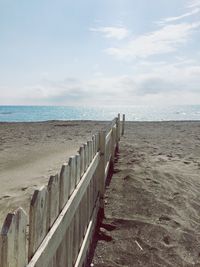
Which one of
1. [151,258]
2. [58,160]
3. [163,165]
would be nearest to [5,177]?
[58,160]

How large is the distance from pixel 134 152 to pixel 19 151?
391 centimetres

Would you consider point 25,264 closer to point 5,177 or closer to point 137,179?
point 137,179

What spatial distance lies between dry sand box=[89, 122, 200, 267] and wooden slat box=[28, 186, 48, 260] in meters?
2.21

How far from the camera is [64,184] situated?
2781 millimetres

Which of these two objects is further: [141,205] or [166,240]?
[141,205]

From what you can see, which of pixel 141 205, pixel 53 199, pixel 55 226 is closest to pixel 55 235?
pixel 55 226

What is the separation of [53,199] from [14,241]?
805 millimetres

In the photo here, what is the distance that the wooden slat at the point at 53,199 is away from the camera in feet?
7.55

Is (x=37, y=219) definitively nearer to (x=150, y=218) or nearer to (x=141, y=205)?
(x=150, y=218)

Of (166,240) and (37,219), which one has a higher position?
(37,219)

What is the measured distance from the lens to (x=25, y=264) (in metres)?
1.77

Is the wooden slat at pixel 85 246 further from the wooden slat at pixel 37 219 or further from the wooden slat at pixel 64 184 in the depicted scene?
the wooden slat at pixel 37 219

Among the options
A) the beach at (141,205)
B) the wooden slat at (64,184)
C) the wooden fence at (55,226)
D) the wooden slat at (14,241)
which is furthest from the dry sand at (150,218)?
the wooden slat at (14,241)

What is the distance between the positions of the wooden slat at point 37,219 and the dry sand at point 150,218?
2.21m
